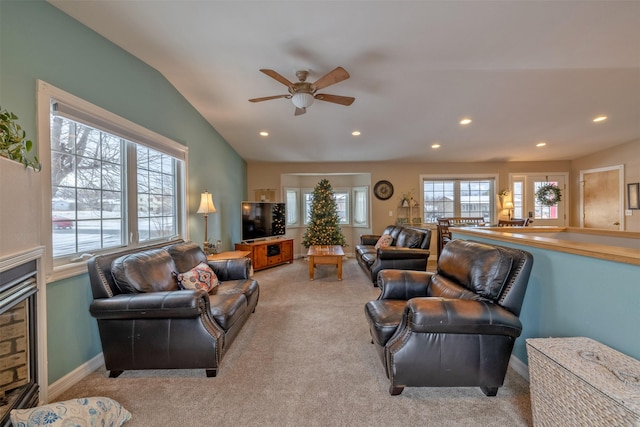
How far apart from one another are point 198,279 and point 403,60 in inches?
117

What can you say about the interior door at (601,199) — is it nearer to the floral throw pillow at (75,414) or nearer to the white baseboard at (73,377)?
the floral throw pillow at (75,414)

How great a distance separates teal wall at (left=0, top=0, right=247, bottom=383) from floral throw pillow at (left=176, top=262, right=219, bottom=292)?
70 cm

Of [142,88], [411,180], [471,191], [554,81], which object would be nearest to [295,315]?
[142,88]

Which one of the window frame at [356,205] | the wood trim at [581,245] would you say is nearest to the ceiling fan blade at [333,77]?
the wood trim at [581,245]

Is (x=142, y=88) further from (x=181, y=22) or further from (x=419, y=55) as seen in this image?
(x=419, y=55)

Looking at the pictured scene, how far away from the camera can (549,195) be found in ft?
20.8

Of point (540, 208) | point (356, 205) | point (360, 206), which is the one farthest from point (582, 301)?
point (540, 208)

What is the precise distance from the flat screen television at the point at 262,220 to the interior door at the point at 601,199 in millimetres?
7126

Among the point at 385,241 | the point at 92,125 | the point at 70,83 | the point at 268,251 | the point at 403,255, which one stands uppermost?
the point at 70,83

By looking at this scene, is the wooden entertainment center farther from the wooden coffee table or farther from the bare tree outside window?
the bare tree outside window

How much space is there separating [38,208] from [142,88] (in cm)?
172

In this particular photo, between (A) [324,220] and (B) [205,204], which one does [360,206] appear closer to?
(A) [324,220]

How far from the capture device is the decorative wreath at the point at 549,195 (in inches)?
248

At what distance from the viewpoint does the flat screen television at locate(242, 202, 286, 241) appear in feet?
17.4
